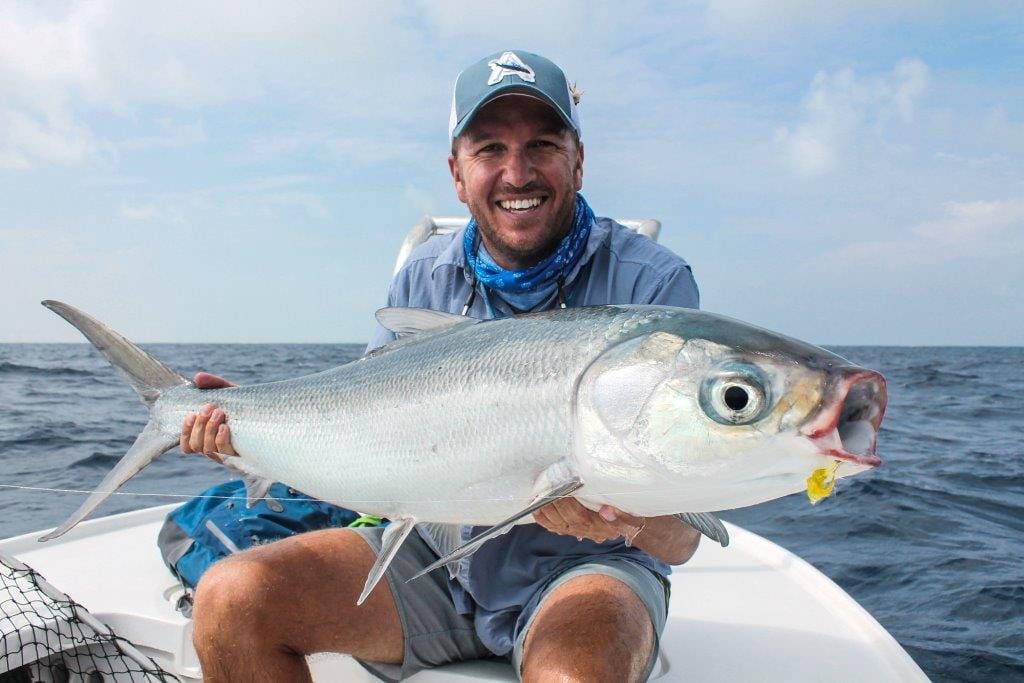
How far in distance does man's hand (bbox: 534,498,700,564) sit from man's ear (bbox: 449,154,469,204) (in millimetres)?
1605

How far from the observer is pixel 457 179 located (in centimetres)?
363

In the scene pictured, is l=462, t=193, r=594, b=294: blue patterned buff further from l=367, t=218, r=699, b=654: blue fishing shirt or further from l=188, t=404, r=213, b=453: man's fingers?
l=188, t=404, r=213, b=453: man's fingers

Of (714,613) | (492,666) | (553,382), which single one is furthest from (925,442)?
(553,382)

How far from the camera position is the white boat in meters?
3.18

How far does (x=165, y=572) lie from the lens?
414 centimetres

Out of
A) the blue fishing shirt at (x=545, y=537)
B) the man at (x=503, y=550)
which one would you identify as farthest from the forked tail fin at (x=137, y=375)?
the blue fishing shirt at (x=545, y=537)

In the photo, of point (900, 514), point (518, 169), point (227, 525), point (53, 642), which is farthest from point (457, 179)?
point (900, 514)

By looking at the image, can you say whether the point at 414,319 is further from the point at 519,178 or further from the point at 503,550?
the point at 503,550

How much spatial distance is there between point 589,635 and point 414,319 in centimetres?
118

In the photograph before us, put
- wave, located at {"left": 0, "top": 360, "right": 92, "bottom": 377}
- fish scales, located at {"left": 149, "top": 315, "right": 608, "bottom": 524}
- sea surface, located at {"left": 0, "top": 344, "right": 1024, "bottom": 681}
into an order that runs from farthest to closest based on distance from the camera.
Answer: wave, located at {"left": 0, "top": 360, "right": 92, "bottom": 377}
sea surface, located at {"left": 0, "top": 344, "right": 1024, "bottom": 681}
fish scales, located at {"left": 149, "top": 315, "right": 608, "bottom": 524}

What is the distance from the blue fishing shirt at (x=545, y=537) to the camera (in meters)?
3.03

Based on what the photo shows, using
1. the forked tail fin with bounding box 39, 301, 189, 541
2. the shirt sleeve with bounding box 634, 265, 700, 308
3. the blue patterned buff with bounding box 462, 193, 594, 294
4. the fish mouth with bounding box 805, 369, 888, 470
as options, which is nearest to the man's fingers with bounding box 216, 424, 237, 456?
the forked tail fin with bounding box 39, 301, 189, 541

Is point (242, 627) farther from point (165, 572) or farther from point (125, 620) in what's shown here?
point (165, 572)

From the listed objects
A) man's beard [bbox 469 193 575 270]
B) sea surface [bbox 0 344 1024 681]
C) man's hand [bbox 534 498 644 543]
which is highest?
man's beard [bbox 469 193 575 270]
